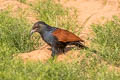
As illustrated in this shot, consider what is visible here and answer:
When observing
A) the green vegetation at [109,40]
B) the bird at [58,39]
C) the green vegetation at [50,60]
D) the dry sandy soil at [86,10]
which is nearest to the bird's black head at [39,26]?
the bird at [58,39]

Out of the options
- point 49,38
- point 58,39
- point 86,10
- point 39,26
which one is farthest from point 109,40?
point 86,10

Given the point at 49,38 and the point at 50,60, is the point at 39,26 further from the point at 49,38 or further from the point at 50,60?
the point at 50,60

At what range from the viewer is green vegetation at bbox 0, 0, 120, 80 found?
18.8ft

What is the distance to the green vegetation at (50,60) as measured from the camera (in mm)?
5738

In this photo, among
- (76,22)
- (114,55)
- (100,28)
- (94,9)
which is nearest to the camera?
(114,55)

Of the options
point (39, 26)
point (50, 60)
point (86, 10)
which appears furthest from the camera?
point (86, 10)

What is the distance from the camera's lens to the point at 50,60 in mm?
6703

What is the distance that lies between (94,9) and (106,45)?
121 inches

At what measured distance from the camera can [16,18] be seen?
28.4ft

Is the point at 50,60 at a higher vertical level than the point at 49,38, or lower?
lower

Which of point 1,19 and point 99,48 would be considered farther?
point 1,19

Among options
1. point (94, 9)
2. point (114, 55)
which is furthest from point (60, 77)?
point (94, 9)

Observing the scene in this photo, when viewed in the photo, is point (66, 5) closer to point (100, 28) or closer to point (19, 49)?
point (100, 28)

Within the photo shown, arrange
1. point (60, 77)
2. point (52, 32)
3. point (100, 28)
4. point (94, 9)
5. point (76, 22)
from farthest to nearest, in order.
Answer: point (94, 9)
point (76, 22)
point (100, 28)
point (52, 32)
point (60, 77)
